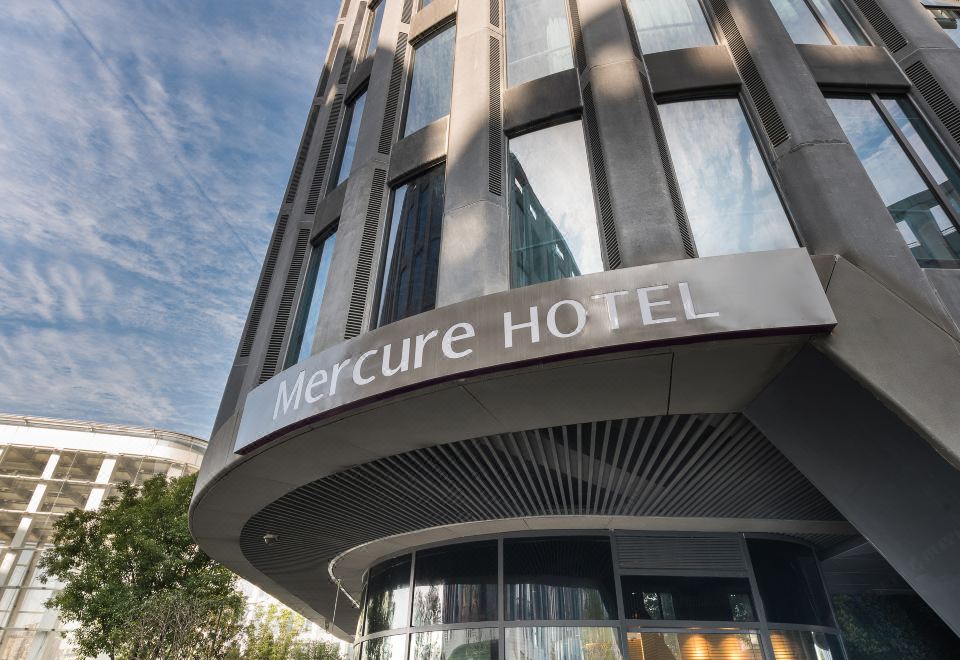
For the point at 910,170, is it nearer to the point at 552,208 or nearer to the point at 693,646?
the point at 552,208

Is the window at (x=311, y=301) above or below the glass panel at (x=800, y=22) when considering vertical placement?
below

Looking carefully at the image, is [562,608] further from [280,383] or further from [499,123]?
[499,123]

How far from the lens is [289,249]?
11.5 meters

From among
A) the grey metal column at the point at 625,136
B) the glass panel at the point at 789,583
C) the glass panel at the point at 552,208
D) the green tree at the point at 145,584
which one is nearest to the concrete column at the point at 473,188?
the glass panel at the point at 552,208

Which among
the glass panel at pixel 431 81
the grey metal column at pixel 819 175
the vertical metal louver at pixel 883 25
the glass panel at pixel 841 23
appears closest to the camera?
the grey metal column at pixel 819 175

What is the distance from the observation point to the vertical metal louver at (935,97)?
7.32 metres

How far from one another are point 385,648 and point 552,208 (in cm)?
807

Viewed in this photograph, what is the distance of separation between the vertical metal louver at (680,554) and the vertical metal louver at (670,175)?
5.10 metres

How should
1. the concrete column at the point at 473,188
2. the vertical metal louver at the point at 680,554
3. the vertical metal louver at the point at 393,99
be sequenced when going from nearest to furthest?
the concrete column at the point at 473,188, the vertical metal louver at the point at 680,554, the vertical metal louver at the point at 393,99

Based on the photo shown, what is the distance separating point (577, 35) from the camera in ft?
29.5

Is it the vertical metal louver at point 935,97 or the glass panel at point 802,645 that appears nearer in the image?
the vertical metal louver at point 935,97

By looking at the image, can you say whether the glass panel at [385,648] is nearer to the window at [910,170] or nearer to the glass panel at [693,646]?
the glass panel at [693,646]


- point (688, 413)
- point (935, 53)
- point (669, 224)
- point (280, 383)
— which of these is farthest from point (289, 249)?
point (935, 53)

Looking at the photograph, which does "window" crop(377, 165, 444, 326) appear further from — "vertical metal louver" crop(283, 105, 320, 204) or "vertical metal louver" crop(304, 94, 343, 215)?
"vertical metal louver" crop(283, 105, 320, 204)
